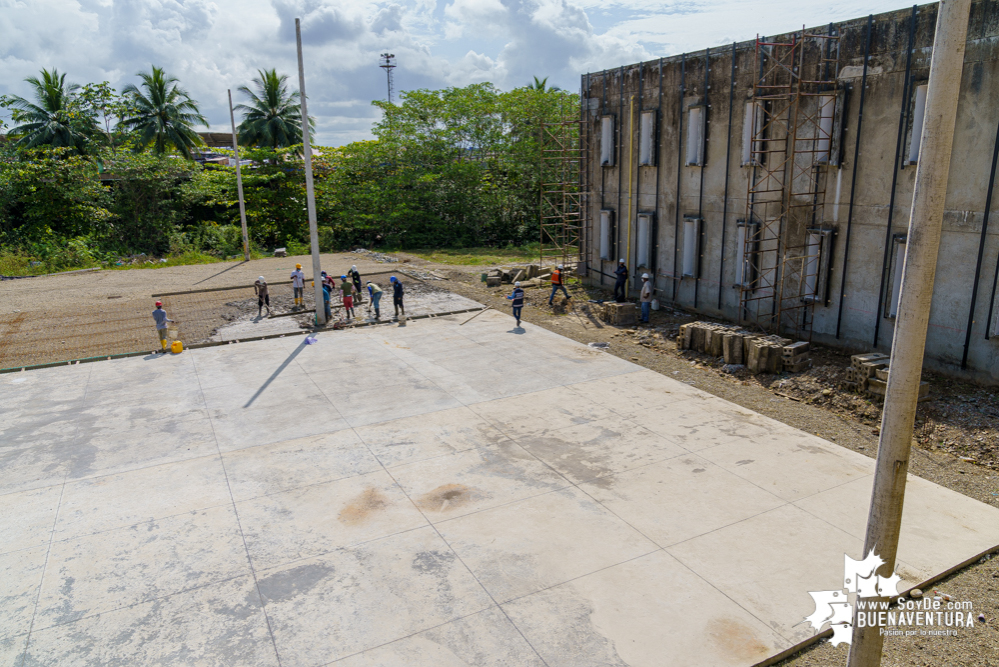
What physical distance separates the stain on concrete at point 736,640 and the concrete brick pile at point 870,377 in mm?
7893

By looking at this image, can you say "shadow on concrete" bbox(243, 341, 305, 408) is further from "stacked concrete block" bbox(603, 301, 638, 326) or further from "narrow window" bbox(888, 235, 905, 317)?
"narrow window" bbox(888, 235, 905, 317)

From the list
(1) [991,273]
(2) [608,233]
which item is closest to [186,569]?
(1) [991,273]

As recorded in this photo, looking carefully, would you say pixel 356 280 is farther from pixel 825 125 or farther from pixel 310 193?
pixel 825 125

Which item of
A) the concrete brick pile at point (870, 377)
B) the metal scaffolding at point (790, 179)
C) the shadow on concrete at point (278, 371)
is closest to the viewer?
the concrete brick pile at point (870, 377)

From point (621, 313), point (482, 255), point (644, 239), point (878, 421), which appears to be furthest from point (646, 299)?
point (482, 255)

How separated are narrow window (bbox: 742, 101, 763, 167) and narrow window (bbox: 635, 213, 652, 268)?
4.40 metres

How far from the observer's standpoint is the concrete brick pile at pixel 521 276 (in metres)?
26.6

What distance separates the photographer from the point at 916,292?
15.7 ft

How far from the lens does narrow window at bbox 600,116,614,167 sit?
77.4 feet

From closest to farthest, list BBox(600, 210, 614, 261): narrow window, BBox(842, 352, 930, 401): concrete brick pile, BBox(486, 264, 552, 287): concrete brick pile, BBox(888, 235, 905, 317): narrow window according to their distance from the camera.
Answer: BBox(842, 352, 930, 401): concrete brick pile < BBox(888, 235, 905, 317): narrow window < BBox(600, 210, 614, 261): narrow window < BBox(486, 264, 552, 287): concrete brick pile

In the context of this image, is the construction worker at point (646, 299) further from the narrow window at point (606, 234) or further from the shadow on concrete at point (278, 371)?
the shadow on concrete at point (278, 371)

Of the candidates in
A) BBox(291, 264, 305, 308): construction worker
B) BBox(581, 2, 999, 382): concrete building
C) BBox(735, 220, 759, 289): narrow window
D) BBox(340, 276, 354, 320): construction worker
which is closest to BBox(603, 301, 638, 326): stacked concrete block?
BBox(581, 2, 999, 382): concrete building

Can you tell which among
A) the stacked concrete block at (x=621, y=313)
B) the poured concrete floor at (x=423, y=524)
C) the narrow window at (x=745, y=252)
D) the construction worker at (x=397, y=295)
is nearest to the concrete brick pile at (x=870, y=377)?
the poured concrete floor at (x=423, y=524)

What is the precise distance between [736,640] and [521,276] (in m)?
21.1
